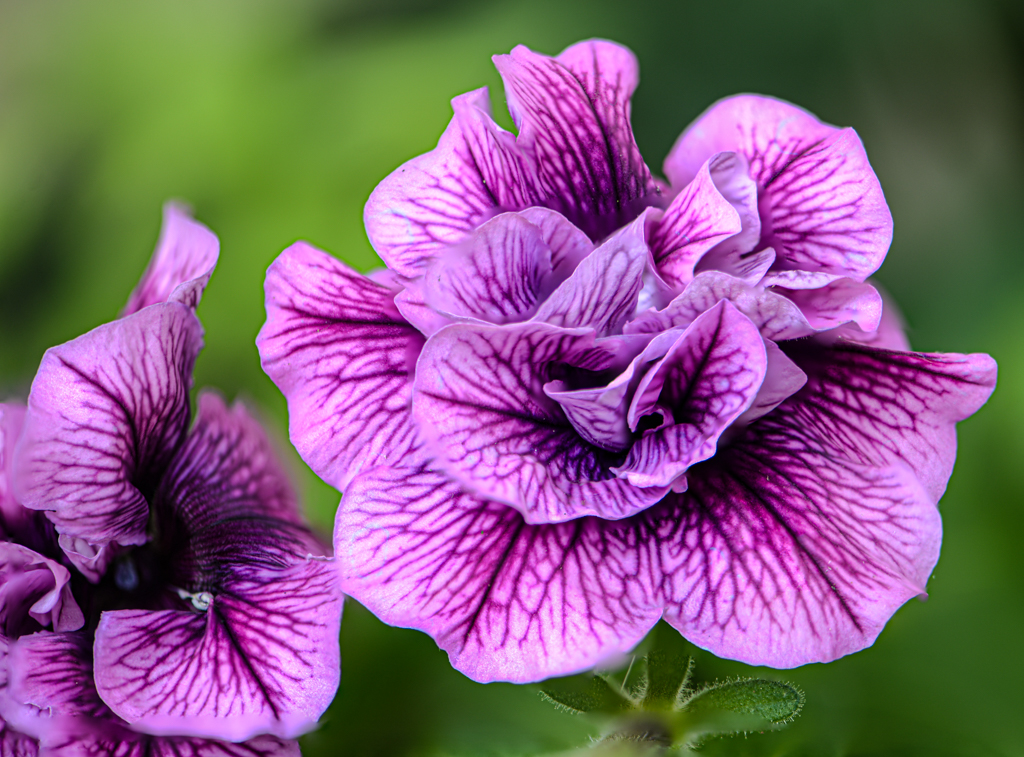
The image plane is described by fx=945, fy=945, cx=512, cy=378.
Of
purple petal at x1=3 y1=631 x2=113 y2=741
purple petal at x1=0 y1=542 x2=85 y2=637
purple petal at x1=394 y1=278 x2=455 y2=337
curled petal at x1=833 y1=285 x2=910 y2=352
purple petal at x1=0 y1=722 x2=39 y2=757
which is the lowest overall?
purple petal at x1=0 y1=722 x2=39 y2=757

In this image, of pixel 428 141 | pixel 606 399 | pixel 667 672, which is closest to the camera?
pixel 606 399

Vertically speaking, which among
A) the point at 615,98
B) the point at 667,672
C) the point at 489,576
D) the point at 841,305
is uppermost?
the point at 615,98

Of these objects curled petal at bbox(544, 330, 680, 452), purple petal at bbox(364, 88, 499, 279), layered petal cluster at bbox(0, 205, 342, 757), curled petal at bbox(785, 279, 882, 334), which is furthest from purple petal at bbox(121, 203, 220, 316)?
curled petal at bbox(785, 279, 882, 334)

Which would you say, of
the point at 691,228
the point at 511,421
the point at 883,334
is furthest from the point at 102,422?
the point at 883,334

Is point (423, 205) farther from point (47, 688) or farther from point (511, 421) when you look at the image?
point (47, 688)

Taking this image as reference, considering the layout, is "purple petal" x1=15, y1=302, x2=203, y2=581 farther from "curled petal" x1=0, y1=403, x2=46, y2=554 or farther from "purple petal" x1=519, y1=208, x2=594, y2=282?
"purple petal" x1=519, y1=208, x2=594, y2=282

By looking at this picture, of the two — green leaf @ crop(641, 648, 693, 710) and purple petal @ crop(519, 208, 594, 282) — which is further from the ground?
purple petal @ crop(519, 208, 594, 282)

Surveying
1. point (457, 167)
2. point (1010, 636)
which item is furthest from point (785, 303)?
point (1010, 636)
